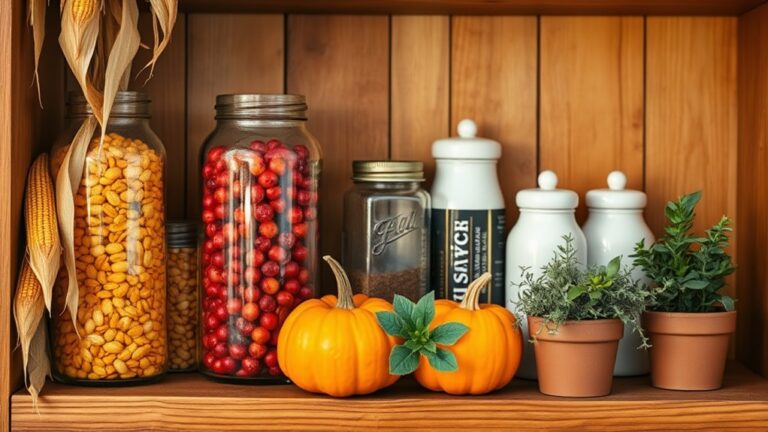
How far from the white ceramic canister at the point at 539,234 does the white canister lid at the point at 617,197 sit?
0.05 meters

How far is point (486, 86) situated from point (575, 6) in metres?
0.16

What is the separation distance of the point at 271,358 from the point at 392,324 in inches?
6.9

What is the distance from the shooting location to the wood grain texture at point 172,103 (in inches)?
54.4

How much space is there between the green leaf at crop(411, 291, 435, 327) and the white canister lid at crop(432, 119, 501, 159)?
26 centimetres

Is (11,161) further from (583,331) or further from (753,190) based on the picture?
(753,190)

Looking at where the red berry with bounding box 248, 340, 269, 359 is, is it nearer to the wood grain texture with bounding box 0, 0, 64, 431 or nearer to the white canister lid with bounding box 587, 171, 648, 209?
the wood grain texture with bounding box 0, 0, 64, 431

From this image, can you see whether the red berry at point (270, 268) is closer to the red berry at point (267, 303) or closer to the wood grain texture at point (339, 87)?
the red berry at point (267, 303)

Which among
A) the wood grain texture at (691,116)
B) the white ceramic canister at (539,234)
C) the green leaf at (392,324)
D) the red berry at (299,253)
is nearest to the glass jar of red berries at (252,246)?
the red berry at (299,253)

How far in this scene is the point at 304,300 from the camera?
47.7 inches

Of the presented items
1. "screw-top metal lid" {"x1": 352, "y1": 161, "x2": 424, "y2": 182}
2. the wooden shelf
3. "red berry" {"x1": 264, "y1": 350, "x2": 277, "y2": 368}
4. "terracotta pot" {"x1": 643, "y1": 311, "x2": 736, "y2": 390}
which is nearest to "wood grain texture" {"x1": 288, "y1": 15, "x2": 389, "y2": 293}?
"screw-top metal lid" {"x1": 352, "y1": 161, "x2": 424, "y2": 182}

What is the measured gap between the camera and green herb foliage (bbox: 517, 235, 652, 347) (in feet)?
3.63

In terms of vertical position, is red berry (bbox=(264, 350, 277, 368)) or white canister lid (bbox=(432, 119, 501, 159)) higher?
white canister lid (bbox=(432, 119, 501, 159))

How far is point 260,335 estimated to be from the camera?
1181 millimetres

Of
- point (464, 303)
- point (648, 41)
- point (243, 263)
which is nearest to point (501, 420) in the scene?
point (464, 303)
